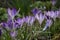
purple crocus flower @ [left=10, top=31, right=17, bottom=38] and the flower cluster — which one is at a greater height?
the flower cluster

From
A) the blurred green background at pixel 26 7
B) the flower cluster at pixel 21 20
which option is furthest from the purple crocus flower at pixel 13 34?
the blurred green background at pixel 26 7

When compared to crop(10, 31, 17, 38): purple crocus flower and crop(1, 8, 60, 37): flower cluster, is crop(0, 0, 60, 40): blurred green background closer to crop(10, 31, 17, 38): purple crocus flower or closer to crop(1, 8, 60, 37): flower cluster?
crop(1, 8, 60, 37): flower cluster

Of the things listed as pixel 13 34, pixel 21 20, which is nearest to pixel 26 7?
pixel 21 20

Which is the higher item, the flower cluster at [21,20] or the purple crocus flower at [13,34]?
the flower cluster at [21,20]

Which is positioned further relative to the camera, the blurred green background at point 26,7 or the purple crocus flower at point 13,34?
the blurred green background at point 26,7

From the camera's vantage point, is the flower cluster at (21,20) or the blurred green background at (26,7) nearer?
the flower cluster at (21,20)

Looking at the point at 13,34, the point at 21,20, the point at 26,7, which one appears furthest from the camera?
the point at 26,7

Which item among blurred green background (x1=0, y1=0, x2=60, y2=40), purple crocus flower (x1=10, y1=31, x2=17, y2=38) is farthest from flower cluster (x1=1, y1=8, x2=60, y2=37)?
blurred green background (x1=0, y1=0, x2=60, y2=40)

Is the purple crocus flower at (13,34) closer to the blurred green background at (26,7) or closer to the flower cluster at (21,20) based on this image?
the flower cluster at (21,20)

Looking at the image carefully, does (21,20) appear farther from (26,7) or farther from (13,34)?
(26,7)

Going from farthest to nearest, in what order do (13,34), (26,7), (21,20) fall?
(26,7) < (21,20) < (13,34)

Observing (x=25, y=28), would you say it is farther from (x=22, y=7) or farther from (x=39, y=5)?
(x=39, y=5)

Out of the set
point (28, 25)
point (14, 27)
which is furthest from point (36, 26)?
point (14, 27)
